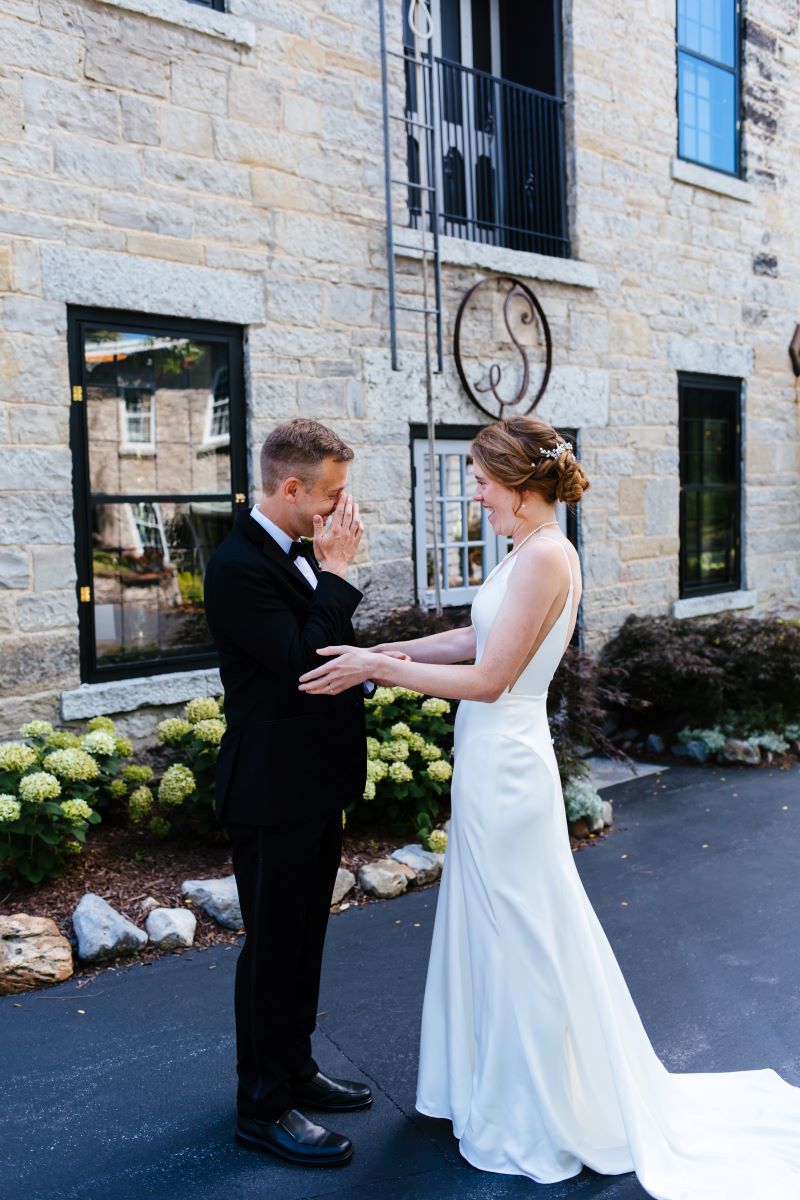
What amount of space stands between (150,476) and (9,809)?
2.19 meters

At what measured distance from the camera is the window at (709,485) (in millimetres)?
9320

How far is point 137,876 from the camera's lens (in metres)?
4.81

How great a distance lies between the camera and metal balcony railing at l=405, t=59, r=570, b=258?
7891mm

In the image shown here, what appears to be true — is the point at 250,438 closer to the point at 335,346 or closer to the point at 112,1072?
the point at 335,346

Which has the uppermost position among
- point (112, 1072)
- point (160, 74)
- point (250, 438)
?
point (160, 74)

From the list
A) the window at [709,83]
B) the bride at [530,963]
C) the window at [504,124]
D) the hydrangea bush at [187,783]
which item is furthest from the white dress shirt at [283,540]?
the window at [709,83]

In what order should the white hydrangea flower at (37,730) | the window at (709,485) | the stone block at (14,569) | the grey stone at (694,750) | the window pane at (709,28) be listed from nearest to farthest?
the white hydrangea flower at (37,730)
the stone block at (14,569)
the grey stone at (694,750)
the window pane at (709,28)
the window at (709,485)

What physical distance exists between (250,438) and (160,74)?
2.02 meters

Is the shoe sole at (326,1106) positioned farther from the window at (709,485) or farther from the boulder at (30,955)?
the window at (709,485)

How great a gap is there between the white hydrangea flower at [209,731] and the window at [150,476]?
0.85 metres

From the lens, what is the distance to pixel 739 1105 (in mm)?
3066

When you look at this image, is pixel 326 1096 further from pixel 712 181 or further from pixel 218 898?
pixel 712 181

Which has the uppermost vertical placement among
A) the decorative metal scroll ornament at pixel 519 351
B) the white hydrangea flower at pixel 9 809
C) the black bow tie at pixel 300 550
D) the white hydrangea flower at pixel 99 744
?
the decorative metal scroll ornament at pixel 519 351

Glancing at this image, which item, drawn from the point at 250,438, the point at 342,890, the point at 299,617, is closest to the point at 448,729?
the point at 342,890
